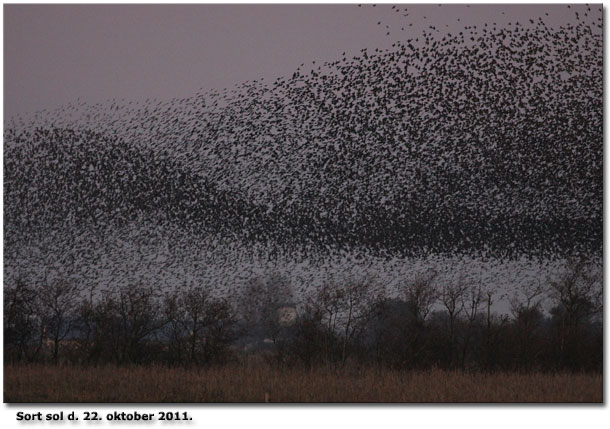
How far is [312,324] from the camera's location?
11.2 meters

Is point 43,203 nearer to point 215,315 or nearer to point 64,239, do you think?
point 64,239

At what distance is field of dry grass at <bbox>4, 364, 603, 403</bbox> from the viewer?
9.05 meters

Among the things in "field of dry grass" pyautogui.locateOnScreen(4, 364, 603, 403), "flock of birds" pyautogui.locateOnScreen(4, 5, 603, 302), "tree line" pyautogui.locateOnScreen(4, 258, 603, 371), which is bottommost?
"field of dry grass" pyautogui.locateOnScreen(4, 364, 603, 403)

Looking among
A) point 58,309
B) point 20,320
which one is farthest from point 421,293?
point 20,320

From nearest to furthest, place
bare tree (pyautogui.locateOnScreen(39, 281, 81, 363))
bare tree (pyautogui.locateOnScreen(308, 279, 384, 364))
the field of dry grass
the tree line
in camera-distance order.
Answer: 1. the field of dry grass
2. the tree line
3. bare tree (pyautogui.locateOnScreen(39, 281, 81, 363))
4. bare tree (pyautogui.locateOnScreen(308, 279, 384, 364))

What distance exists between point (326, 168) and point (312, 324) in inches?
76.1

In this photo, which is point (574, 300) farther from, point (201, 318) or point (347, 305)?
point (201, 318)

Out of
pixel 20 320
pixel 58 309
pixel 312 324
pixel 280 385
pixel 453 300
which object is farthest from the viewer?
pixel 312 324

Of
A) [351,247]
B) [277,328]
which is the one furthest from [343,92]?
[277,328]

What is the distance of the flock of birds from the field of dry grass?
4.65 ft

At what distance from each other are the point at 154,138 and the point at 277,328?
9.16 ft

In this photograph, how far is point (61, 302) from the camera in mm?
10922

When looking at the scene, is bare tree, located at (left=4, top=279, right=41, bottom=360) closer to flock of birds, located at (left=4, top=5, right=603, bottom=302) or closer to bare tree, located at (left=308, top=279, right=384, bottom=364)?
flock of birds, located at (left=4, top=5, right=603, bottom=302)

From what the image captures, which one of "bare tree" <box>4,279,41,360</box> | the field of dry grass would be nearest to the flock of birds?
"bare tree" <box>4,279,41,360</box>
